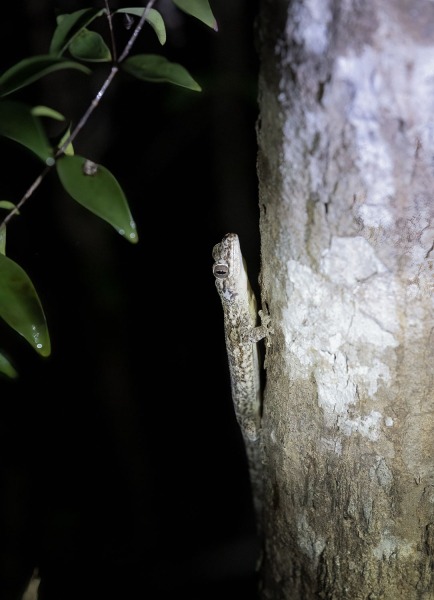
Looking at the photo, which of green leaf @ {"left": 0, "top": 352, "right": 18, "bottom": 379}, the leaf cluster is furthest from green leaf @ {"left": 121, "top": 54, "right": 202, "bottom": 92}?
green leaf @ {"left": 0, "top": 352, "right": 18, "bottom": 379}

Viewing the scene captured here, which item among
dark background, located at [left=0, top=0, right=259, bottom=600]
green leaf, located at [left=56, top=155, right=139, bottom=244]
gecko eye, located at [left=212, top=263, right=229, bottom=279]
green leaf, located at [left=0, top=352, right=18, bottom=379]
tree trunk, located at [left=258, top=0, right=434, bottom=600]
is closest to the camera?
tree trunk, located at [left=258, top=0, right=434, bottom=600]

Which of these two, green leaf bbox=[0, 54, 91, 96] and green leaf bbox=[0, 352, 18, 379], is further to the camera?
green leaf bbox=[0, 352, 18, 379]

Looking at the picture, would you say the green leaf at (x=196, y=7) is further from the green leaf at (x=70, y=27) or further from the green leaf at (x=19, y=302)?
the green leaf at (x=19, y=302)

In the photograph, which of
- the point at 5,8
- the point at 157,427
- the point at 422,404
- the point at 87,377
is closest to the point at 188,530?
the point at 157,427

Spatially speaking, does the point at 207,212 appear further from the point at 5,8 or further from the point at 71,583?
the point at 71,583

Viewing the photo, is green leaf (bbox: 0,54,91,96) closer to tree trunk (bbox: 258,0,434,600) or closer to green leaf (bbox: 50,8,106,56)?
green leaf (bbox: 50,8,106,56)

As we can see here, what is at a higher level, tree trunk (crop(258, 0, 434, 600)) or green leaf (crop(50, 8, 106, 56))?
green leaf (crop(50, 8, 106, 56))

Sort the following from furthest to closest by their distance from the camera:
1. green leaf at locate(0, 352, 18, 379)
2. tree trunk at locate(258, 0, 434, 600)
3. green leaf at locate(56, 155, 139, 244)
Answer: green leaf at locate(0, 352, 18, 379), green leaf at locate(56, 155, 139, 244), tree trunk at locate(258, 0, 434, 600)
